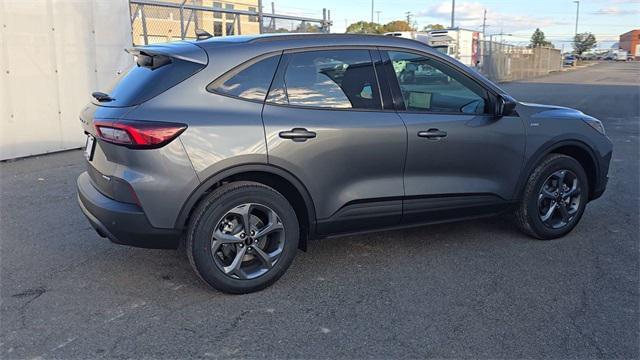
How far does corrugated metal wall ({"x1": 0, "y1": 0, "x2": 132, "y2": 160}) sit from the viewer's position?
8375mm

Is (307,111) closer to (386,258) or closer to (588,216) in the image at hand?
(386,258)

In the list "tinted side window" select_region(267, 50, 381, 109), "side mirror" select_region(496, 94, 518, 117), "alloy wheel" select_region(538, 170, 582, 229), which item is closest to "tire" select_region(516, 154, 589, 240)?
"alloy wheel" select_region(538, 170, 582, 229)

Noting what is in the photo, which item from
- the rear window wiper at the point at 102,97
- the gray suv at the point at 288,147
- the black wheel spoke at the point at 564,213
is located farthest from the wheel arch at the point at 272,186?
the black wheel spoke at the point at 564,213

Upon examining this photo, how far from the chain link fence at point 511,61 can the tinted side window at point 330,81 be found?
2921cm

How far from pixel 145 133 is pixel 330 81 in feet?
4.30

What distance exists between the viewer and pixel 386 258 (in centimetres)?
445

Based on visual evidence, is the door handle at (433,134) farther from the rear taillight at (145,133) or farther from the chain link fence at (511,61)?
the chain link fence at (511,61)

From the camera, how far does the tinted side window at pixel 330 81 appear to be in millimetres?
3797

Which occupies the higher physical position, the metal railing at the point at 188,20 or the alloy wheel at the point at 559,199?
the metal railing at the point at 188,20

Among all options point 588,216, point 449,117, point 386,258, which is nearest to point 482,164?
point 449,117

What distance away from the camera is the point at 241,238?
369 centimetres

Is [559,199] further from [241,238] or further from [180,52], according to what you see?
[180,52]

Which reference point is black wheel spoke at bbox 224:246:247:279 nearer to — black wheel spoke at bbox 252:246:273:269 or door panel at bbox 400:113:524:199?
black wheel spoke at bbox 252:246:273:269

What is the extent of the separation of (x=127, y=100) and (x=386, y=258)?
2.25 metres
